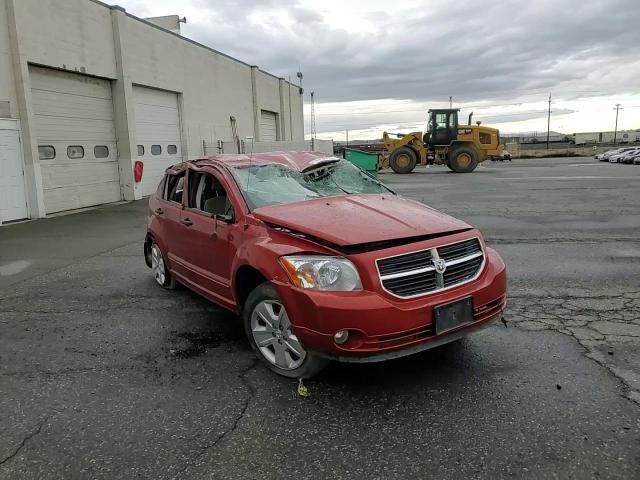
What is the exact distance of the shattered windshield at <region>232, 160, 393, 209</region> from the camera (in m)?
4.64

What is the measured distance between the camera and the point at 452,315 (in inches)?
142

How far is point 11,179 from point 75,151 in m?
2.70

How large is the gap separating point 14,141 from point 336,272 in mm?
13003

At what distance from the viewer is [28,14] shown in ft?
45.1

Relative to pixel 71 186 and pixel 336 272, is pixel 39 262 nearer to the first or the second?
pixel 336 272

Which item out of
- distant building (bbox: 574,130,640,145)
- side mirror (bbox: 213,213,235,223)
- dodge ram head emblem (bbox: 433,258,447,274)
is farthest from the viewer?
distant building (bbox: 574,130,640,145)

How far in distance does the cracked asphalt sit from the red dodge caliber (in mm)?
374

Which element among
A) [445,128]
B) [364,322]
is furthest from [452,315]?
[445,128]

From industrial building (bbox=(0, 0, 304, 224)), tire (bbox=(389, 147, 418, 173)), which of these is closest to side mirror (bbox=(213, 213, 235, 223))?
industrial building (bbox=(0, 0, 304, 224))

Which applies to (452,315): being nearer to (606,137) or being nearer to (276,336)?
(276,336)

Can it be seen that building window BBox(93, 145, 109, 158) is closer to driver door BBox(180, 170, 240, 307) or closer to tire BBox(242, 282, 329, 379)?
driver door BBox(180, 170, 240, 307)

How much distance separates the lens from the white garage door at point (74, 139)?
14789 millimetres

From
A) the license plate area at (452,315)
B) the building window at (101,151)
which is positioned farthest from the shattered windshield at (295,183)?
the building window at (101,151)

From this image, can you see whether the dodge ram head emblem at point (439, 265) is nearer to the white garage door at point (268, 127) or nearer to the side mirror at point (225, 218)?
the side mirror at point (225, 218)
